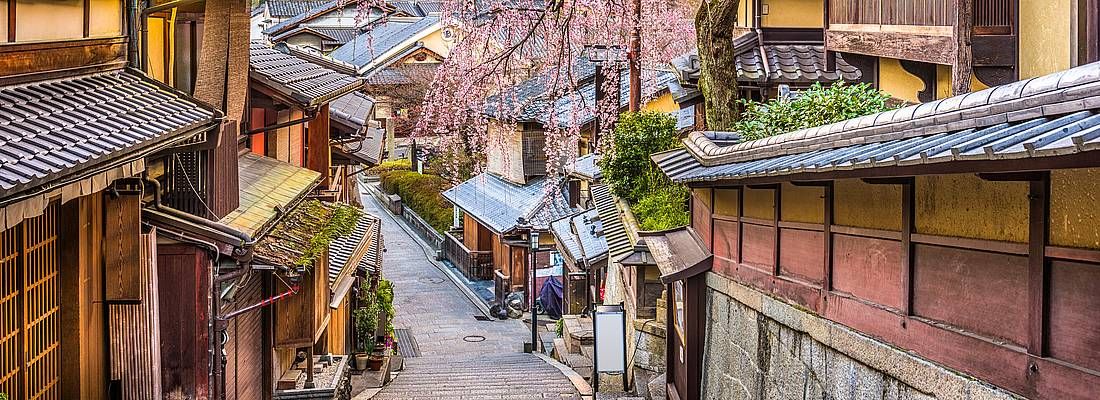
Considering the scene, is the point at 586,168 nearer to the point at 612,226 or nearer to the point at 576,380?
the point at 576,380

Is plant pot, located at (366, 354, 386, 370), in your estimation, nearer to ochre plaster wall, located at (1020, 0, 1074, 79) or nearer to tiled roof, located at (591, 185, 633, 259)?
tiled roof, located at (591, 185, 633, 259)

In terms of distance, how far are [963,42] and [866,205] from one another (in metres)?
2.16

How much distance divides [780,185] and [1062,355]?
5.21 metres

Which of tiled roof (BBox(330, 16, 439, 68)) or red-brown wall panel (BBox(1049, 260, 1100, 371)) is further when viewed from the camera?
tiled roof (BBox(330, 16, 439, 68))

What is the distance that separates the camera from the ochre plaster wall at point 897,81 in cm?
1226

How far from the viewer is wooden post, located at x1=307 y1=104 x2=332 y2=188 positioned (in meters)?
22.5

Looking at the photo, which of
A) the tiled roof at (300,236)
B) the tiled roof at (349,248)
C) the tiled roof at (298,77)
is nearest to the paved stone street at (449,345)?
the tiled roof at (349,248)

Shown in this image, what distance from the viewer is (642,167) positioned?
1955 cm

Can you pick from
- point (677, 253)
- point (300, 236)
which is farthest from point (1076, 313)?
point (300, 236)

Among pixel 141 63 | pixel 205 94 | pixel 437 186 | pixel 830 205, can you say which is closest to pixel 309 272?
pixel 205 94

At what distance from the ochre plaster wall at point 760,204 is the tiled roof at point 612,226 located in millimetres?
5587

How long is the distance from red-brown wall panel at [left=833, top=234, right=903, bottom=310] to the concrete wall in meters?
0.33

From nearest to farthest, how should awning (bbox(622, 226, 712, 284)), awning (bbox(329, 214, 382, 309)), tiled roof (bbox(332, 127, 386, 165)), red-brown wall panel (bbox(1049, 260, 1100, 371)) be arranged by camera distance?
red-brown wall panel (bbox(1049, 260, 1100, 371)) → awning (bbox(622, 226, 712, 284)) → awning (bbox(329, 214, 382, 309)) → tiled roof (bbox(332, 127, 386, 165))

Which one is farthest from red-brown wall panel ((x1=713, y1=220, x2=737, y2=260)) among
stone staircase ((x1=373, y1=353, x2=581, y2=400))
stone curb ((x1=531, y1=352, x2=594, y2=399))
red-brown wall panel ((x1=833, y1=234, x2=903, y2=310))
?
stone staircase ((x1=373, y1=353, x2=581, y2=400))
